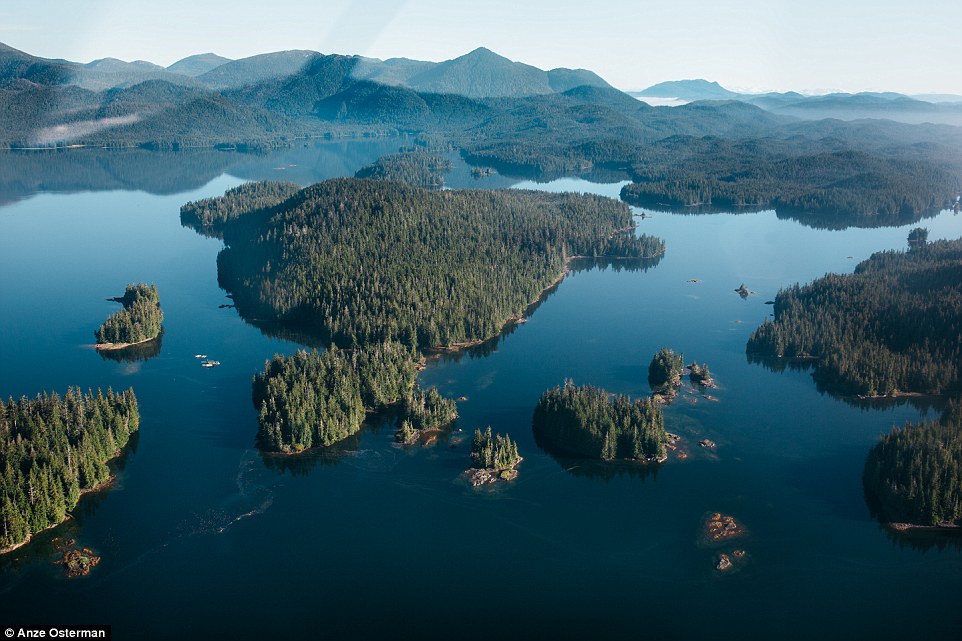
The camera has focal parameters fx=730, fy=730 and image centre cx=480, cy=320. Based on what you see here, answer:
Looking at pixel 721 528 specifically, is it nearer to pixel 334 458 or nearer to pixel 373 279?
pixel 334 458

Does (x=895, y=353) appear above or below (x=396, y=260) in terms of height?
below

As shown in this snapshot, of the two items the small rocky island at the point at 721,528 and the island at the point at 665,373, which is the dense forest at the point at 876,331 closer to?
the island at the point at 665,373

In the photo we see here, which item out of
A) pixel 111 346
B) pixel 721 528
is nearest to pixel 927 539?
pixel 721 528

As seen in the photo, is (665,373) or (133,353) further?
(133,353)

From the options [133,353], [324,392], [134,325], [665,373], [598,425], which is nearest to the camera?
[598,425]

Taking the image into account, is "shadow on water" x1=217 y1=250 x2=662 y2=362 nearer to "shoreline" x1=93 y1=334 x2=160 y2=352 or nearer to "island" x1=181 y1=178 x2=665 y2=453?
"island" x1=181 y1=178 x2=665 y2=453

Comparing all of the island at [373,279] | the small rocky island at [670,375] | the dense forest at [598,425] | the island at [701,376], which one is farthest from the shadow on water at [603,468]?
the island at [701,376]

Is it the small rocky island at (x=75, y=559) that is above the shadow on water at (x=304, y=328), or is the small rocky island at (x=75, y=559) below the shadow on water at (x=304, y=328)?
below

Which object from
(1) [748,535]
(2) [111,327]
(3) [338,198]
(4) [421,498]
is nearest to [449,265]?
(3) [338,198]
